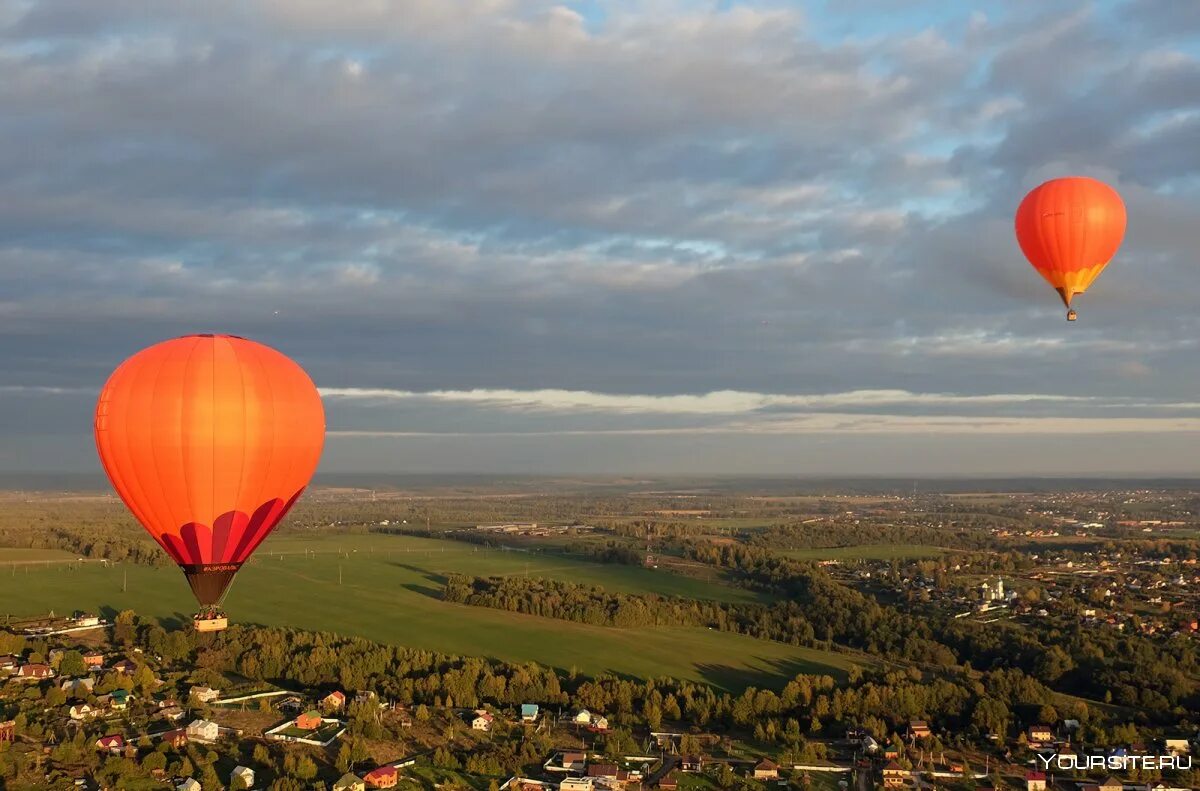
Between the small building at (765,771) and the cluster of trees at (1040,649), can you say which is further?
the cluster of trees at (1040,649)

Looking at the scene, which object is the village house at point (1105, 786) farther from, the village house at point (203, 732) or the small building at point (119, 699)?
the small building at point (119, 699)

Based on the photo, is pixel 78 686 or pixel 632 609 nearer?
pixel 78 686

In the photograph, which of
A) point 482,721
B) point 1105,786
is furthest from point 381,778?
point 1105,786

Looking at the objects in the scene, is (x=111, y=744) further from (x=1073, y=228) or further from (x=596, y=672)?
(x=1073, y=228)

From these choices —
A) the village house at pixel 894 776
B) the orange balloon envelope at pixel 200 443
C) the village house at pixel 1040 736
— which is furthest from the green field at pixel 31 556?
the village house at pixel 1040 736

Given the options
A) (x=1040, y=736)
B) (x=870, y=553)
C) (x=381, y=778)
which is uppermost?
(x=381, y=778)

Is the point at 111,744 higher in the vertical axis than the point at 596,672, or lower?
higher
